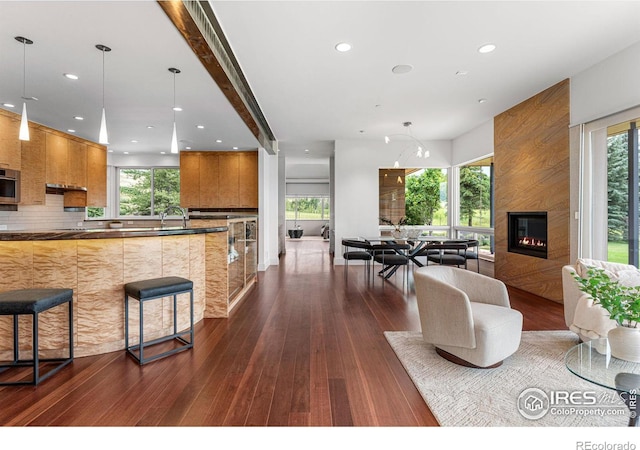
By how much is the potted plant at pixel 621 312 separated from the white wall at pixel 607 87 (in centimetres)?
295

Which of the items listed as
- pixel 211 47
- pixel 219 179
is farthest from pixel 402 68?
pixel 219 179

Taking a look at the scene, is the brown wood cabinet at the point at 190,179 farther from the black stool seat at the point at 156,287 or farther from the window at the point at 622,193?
the window at the point at 622,193

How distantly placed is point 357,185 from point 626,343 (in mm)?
6342

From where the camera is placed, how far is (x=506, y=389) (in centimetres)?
226

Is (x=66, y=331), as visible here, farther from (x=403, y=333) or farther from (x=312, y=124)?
(x=312, y=124)

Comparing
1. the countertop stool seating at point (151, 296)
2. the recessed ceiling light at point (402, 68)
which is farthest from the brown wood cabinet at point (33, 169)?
the recessed ceiling light at point (402, 68)

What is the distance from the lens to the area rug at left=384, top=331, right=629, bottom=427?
193cm

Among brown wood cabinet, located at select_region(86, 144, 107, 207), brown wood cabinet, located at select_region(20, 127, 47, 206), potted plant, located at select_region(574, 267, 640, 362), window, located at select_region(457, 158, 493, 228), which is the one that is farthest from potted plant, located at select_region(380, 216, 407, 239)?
brown wood cabinet, located at select_region(20, 127, 47, 206)

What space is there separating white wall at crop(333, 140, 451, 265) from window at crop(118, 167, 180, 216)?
4.55 metres

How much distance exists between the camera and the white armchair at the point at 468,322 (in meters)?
2.46

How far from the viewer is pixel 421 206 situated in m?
8.37

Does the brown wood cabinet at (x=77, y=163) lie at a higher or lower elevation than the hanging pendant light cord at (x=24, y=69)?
lower

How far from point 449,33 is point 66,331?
14.5ft
